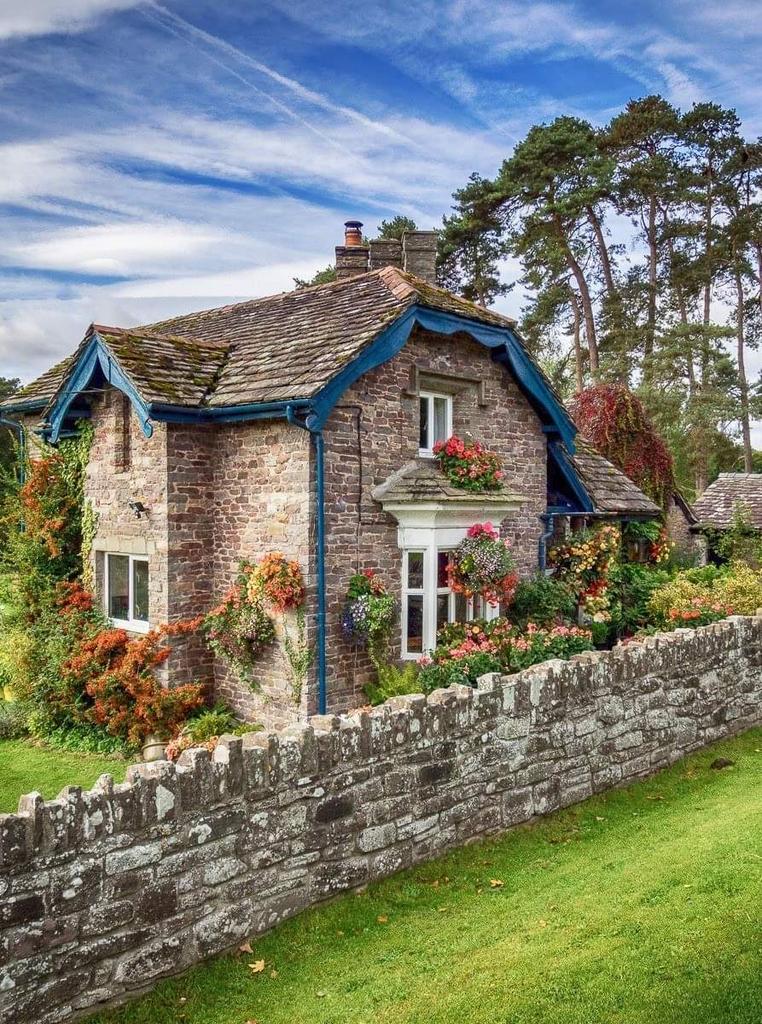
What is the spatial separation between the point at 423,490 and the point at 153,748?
5.47 metres

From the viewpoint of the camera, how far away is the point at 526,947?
18.2 feet

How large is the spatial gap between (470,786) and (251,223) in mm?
14691

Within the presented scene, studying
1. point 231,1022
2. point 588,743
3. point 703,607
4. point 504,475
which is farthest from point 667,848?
point 504,475

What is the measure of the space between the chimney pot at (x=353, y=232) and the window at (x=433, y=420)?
20.5 feet

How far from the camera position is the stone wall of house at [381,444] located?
1203cm

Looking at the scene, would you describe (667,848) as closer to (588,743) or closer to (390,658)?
(588,743)

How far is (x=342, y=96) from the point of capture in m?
15.8

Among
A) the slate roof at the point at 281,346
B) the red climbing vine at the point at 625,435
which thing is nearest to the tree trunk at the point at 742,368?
the red climbing vine at the point at 625,435

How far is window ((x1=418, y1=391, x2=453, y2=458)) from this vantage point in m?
13.7

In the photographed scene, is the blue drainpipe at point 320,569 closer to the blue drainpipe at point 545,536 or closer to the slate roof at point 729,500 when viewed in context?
the blue drainpipe at point 545,536

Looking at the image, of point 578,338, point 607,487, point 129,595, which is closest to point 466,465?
point 129,595

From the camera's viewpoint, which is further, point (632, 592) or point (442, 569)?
point (632, 592)

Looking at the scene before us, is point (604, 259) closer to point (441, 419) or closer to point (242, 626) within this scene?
point (441, 419)

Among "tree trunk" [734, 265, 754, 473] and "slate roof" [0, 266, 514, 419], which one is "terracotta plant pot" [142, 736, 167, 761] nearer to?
"slate roof" [0, 266, 514, 419]
